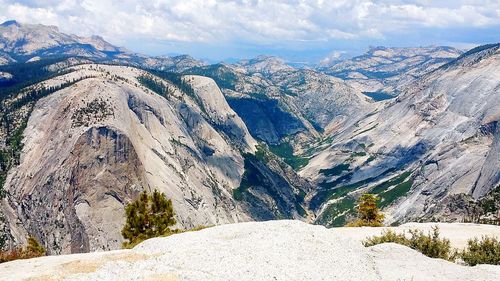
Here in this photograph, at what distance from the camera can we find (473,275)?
34125mm

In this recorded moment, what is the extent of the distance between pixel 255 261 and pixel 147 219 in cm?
4588

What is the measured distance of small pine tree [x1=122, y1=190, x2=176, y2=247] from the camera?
71.8 m

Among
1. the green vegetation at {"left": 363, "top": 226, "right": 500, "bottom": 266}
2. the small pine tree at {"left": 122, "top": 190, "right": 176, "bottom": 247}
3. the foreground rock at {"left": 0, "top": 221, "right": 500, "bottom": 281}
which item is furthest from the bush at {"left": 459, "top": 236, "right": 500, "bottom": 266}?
the small pine tree at {"left": 122, "top": 190, "right": 176, "bottom": 247}

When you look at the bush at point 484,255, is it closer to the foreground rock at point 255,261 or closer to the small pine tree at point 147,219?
the foreground rock at point 255,261

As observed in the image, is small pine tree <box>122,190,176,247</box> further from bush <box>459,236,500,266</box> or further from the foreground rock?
bush <box>459,236,500,266</box>

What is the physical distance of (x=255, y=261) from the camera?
30766 mm

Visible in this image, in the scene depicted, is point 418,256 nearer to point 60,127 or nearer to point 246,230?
point 246,230

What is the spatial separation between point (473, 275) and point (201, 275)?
22328mm

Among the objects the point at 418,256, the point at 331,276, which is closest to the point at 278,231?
the point at 331,276

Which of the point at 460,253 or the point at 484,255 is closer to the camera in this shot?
the point at 484,255

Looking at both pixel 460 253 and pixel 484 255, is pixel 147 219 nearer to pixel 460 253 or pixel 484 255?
pixel 460 253

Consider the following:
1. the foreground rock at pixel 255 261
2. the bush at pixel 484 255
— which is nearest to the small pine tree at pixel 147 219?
the foreground rock at pixel 255 261

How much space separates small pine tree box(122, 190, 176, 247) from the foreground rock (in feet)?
111

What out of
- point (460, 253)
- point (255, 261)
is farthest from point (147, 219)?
point (460, 253)
